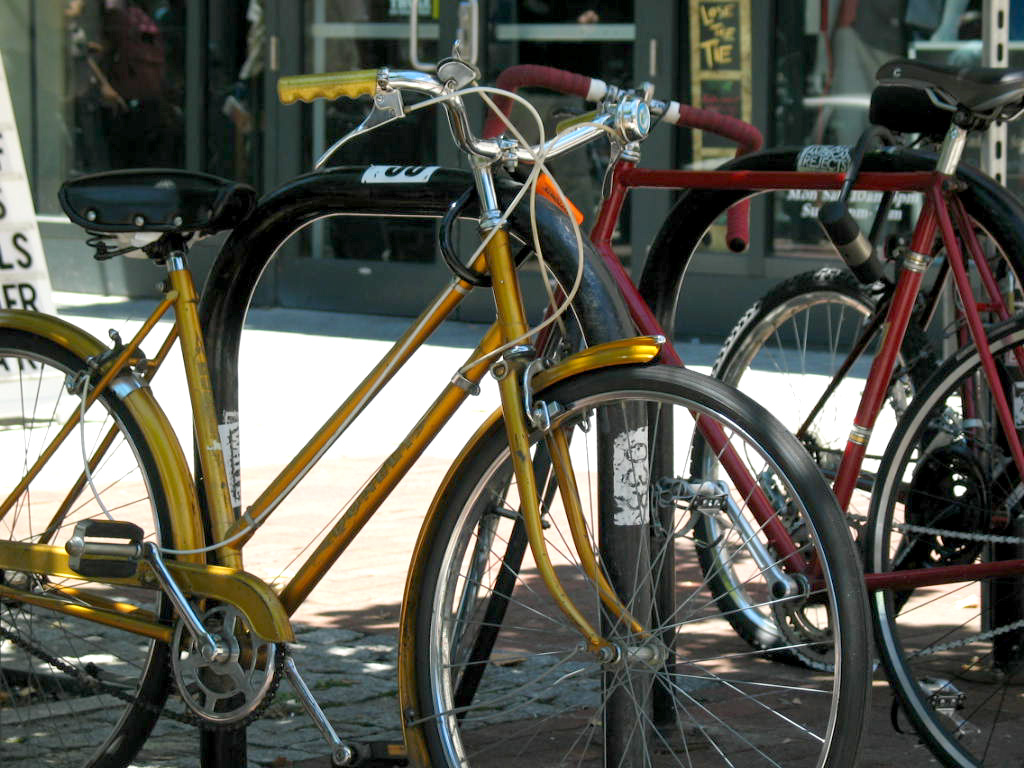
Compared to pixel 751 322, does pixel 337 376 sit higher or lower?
lower

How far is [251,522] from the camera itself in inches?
131

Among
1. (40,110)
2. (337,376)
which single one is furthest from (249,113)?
(337,376)

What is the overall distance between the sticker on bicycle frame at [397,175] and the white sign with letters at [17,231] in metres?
5.07

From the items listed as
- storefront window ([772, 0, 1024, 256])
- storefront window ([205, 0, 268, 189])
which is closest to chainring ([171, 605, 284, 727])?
storefront window ([772, 0, 1024, 256])

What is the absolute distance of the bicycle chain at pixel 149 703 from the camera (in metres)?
3.16

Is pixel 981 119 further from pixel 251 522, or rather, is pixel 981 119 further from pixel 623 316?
pixel 251 522

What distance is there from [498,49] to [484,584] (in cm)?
870

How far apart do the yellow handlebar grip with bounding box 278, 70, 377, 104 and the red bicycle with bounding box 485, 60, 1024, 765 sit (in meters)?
0.62

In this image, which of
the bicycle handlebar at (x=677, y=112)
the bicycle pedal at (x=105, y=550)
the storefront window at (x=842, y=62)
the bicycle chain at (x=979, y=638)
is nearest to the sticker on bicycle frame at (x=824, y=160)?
the bicycle handlebar at (x=677, y=112)

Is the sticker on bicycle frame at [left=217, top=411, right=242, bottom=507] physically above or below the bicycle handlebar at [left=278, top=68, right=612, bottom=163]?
below

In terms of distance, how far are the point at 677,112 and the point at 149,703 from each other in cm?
171

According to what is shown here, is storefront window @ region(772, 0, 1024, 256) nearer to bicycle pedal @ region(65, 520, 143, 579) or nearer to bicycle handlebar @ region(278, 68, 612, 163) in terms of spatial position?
bicycle handlebar @ region(278, 68, 612, 163)

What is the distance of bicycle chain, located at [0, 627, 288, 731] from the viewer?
10.4 feet

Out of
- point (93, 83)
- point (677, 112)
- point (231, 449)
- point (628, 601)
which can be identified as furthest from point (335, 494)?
point (93, 83)
